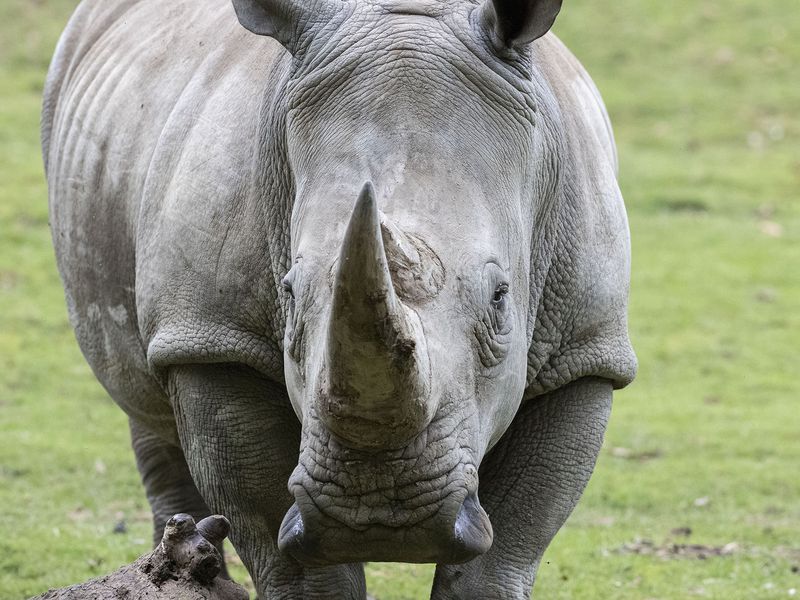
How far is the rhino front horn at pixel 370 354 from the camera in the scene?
3125mm

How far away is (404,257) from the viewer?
11.2 feet

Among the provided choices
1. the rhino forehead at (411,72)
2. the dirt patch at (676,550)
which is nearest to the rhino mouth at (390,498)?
the rhino forehead at (411,72)

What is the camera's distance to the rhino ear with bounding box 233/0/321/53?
416 centimetres

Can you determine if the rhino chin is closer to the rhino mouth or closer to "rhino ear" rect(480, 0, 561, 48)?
the rhino mouth

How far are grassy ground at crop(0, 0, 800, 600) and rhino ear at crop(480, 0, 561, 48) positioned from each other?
344cm

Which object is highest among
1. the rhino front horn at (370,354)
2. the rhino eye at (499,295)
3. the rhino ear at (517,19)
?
the rhino ear at (517,19)

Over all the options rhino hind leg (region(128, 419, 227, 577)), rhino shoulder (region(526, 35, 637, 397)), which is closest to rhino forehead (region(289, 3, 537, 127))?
rhino shoulder (region(526, 35, 637, 397))

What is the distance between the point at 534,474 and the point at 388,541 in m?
1.31

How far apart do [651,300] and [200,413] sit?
9.37 meters

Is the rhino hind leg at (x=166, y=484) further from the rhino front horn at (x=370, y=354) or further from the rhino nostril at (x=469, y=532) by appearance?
the rhino front horn at (x=370, y=354)

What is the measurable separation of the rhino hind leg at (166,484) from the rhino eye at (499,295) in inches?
126

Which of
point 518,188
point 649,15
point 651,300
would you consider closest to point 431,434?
point 518,188

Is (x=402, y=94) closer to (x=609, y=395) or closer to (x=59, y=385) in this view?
(x=609, y=395)

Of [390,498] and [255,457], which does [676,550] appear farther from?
[390,498]
